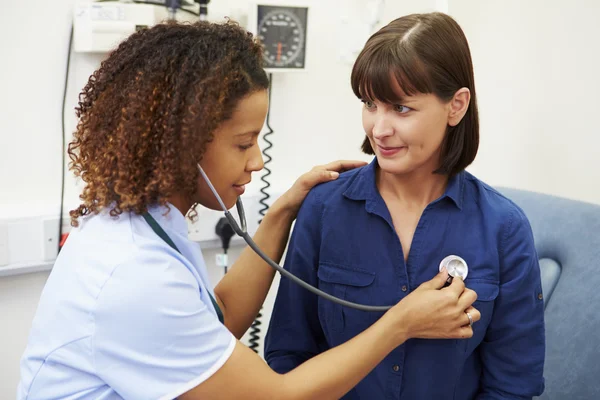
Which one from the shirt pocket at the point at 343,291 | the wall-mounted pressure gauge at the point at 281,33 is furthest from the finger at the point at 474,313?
the wall-mounted pressure gauge at the point at 281,33

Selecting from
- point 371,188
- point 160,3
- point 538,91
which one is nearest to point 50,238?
point 160,3

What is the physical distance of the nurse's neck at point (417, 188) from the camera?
1.27m

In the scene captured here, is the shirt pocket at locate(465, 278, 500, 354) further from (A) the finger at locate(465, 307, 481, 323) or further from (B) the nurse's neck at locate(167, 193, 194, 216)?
(B) the nurse's neck at locate(167, 193, 194, 216)

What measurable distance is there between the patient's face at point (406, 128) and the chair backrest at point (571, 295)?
0.49 m

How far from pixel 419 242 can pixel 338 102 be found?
0.92 meters

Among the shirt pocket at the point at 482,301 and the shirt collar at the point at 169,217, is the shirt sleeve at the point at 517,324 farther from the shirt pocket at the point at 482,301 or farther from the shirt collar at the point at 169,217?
the shirt collar at the point at 169,217

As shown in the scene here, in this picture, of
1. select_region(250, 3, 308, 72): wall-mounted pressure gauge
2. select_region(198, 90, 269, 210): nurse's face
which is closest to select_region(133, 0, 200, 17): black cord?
select_region(250, 3, 308, 72): wall-mounted pressure gauge

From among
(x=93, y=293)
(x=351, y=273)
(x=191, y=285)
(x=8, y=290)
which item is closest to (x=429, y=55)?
(x=351, y=273)

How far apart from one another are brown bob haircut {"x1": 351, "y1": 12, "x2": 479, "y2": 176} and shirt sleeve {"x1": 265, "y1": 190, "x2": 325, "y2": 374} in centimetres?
27

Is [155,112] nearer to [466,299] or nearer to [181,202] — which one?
[181,202]

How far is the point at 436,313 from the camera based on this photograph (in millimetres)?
1090

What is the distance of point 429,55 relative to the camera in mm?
1105

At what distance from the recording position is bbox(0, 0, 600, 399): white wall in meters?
1.66

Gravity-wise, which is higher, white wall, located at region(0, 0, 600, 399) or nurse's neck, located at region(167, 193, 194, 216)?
white wall, located at region(0, 0, 600, 399)
